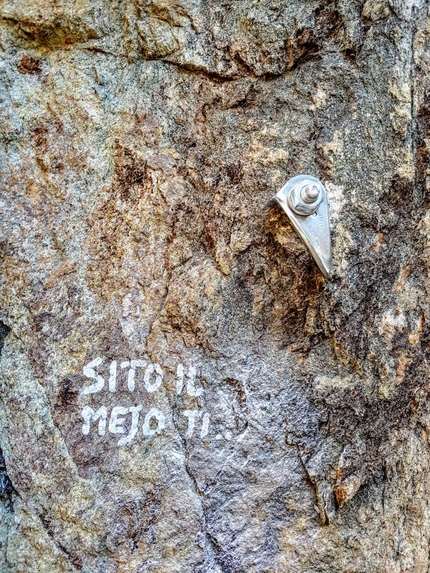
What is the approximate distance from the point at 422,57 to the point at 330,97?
0.73ft

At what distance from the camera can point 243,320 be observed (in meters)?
1.21

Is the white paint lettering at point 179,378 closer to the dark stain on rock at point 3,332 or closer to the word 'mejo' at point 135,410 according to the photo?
the word 'mejo' at point 135,410

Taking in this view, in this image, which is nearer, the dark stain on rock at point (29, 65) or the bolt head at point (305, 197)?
the bolt head at point (305, 197)

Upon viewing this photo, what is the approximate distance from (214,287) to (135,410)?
0.28 meters

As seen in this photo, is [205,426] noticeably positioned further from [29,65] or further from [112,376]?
[29,65]

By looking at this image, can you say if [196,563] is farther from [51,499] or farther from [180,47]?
[180,47]

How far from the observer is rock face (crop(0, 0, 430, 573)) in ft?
3.84

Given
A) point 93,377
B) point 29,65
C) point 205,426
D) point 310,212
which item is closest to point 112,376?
point 93,377

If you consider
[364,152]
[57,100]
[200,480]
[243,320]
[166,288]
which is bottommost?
[200,480]

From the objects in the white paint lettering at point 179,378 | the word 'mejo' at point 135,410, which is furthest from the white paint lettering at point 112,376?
the white paint lettering at point 179,378

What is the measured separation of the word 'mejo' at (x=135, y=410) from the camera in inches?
46.3

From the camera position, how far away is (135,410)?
1186mm

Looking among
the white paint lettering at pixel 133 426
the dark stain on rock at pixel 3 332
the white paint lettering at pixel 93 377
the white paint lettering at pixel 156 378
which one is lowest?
the white paint lettering at pixel 133 426

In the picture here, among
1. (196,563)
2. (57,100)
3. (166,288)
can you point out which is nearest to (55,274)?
(166,288)
